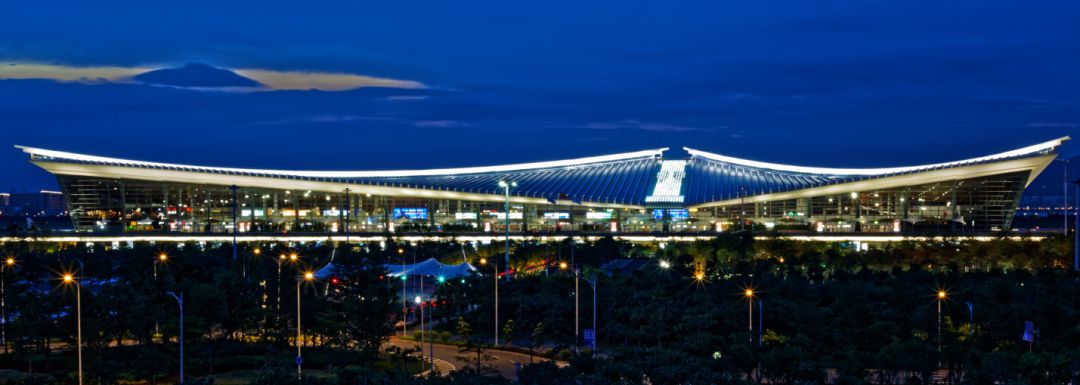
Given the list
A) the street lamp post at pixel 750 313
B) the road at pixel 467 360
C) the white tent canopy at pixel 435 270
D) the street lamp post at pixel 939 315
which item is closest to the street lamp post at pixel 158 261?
the white tent canopy at pixel 435 270

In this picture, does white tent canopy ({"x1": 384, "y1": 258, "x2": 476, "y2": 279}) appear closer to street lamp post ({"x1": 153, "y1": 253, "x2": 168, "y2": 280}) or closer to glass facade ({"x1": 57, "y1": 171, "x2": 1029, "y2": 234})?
street lamp post ({"x1": 153, "y1": 253, "x2": 168, "y2": 280})

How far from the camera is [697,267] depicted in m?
52.0

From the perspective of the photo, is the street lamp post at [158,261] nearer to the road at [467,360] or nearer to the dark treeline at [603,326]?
the dark treeline at [603,326]

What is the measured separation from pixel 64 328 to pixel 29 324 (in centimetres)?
95

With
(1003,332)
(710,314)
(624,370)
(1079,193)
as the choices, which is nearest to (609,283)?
(710,314)

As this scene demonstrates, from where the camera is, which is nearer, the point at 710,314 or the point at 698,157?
the point at 710,314

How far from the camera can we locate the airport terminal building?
72.0 meters

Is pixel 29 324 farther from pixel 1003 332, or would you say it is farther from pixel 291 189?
pixel 291 189

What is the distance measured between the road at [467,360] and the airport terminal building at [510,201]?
120ft

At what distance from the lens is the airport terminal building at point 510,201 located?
72000mm

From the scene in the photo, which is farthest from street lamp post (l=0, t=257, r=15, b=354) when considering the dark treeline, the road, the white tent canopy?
the white tent canopy

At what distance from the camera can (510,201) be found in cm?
7738

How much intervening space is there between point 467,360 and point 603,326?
6.59 meters

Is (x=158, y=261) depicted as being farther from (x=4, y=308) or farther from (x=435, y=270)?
(x=4, y=308)
